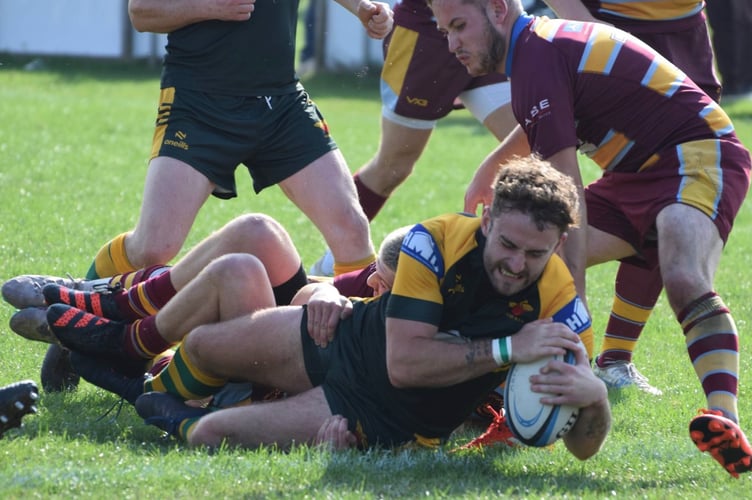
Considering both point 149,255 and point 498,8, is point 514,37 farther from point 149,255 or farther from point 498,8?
point 149,255

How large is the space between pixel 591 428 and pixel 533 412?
253 mm

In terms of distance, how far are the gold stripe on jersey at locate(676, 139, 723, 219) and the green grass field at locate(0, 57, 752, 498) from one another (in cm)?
96

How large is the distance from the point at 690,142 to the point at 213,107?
2308 mm

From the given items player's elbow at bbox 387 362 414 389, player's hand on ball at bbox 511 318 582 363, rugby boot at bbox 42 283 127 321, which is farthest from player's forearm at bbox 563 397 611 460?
rugby boot at bbox 42 283 127 321

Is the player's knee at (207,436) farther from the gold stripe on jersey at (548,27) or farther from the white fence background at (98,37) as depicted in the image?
the white fence background at (98,37)

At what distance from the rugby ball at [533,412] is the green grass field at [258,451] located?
0.56 feet

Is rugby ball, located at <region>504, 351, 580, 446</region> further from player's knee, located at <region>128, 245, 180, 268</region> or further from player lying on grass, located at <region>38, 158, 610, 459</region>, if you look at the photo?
player's knee, located at <region>128, 245, 180, 268</region>

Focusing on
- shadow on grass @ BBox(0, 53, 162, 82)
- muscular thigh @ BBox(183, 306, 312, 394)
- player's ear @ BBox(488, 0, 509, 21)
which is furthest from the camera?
shadow on grass @ BBox(0, 53, 162, 82)

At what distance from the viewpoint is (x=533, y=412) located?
427cm

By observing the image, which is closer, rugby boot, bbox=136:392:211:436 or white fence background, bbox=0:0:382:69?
rugby boot, bbox=136:392:211:436

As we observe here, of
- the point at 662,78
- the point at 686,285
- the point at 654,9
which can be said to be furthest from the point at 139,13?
the point at 686,285

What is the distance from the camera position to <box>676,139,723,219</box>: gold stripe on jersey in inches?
194

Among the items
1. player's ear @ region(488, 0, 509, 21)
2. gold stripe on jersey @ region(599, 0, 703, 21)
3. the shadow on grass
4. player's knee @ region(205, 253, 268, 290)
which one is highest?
player's ear @ region(488, 0, 509, 21)

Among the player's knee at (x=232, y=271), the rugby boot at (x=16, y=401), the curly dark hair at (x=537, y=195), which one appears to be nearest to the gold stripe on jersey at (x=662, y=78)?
the curly dark hair at (x=537, y=195)
